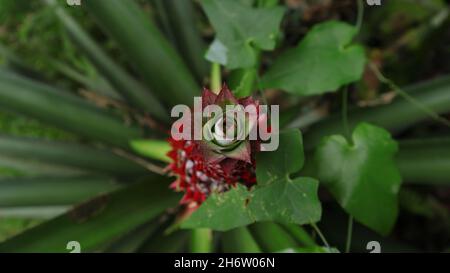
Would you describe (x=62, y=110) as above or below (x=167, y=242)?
above

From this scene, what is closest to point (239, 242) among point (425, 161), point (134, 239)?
point (134, 239)

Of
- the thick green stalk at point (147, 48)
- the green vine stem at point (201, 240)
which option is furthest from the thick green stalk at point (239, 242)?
Answer: the thick green stalk at point (147, 48)

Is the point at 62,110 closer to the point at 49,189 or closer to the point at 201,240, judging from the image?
the point at 49,189

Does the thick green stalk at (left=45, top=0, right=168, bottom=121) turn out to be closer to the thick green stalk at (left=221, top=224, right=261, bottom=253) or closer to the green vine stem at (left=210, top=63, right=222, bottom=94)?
the green vine stem at (left=210, top=63, right=222, bottom=94)

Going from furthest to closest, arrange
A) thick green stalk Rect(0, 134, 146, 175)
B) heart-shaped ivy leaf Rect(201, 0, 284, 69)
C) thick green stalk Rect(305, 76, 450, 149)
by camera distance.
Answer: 1. thick green stalk Rect(0, 134, 146, 175)
2. thick green stalk Rect(305, 76, 450, 149)
3. heart-shaped ivy leaf Rect(201, 0, 284, 69)

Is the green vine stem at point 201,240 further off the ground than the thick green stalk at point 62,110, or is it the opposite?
the thick green stalk at point 62,110

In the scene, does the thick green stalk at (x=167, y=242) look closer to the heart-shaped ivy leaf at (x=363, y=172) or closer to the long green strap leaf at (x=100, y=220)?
the long green strap leaf at (x=100, y=220)

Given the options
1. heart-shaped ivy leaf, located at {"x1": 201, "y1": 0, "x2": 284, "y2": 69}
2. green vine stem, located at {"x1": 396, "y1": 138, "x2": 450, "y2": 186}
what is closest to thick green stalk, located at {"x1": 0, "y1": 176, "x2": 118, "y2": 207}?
heart-shaped ivy leaf, located at {"x1": 201, "y1": 0, "x2": 284, "y2": 69}
